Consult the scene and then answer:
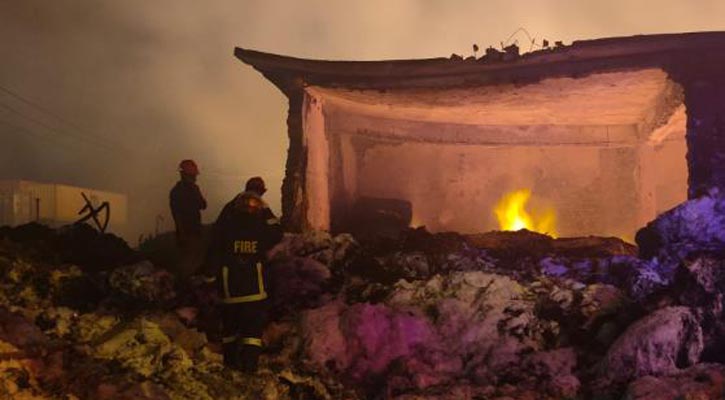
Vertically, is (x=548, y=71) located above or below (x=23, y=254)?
above

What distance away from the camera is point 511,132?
12023 mm

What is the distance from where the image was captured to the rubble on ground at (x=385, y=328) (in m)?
4.47

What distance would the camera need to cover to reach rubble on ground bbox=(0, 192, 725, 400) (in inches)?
176

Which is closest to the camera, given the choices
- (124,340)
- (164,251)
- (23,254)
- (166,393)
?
(166,393)

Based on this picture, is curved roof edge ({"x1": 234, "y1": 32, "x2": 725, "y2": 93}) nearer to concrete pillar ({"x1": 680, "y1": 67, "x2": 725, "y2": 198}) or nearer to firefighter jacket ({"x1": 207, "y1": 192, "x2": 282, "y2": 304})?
concrete pillar ({"x1": 680, "y1": 67, "x2": 725, "y2": 198})

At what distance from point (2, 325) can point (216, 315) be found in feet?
6.69

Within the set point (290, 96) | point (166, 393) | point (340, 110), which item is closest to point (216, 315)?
point (166, 393)

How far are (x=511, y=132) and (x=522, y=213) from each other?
1.71 metres

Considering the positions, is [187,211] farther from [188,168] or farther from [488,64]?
[488,64]

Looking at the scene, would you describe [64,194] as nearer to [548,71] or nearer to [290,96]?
[290,96]

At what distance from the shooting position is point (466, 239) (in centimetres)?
917

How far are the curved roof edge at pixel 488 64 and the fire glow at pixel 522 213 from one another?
402 cm

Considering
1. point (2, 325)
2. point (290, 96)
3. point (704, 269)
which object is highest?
point (290, 96)

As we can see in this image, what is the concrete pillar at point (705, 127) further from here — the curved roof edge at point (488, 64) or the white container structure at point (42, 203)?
the white container structure at point (42, 203)
